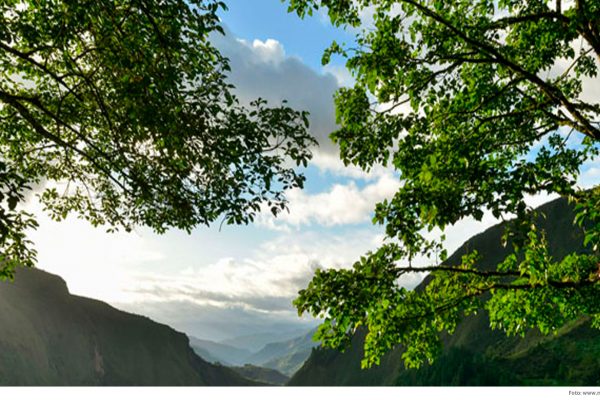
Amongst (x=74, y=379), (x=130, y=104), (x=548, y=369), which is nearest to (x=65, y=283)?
(x=74, y=379)

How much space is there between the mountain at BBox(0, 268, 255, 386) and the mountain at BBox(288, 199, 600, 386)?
8127cm

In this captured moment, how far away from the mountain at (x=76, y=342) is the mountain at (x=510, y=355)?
8127cm

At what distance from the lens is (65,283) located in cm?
16188

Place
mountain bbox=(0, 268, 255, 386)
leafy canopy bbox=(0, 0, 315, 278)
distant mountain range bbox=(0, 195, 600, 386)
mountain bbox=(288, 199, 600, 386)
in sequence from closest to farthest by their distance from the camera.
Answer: leafy canopy bbox=(0, 0, 315, 278)
mountain bbox=(288, 199, 600, 386)
distant mountain range bbox=(0, 195, 600, 386)
mountain bbox=(0, 268, 255, 386)

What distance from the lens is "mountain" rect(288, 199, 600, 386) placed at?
66938mm

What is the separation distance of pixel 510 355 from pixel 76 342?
14471 centimetres

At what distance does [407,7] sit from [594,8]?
4.04 meters

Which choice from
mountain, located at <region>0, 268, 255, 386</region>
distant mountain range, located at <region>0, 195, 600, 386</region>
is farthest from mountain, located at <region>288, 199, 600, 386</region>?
mountain, located at <region>0, 268, 255, 386</region>

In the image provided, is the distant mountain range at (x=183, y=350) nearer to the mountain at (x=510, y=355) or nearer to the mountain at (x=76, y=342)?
the mountain at (x=510, y=355)

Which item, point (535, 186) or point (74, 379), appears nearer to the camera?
point (535, 186)

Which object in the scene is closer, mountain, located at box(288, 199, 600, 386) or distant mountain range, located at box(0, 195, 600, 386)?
mountain, located at box(288, 199, 600, 386)

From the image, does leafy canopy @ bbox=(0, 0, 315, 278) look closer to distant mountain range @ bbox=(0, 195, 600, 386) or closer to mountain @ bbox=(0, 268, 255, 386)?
distant mountain range @ bbox=(0, 195, 600, 386)
